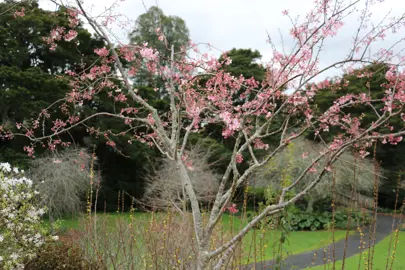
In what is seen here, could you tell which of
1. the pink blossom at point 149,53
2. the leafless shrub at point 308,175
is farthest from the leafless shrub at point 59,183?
the pink blossom at point 149,53

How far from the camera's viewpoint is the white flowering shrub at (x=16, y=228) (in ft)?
13.8

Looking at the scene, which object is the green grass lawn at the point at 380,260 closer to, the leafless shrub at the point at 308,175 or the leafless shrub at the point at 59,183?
the leafless shrub at the point at 308,175

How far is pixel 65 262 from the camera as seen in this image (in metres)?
4.59

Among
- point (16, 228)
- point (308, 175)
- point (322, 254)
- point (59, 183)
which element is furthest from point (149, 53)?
point (308, 175)

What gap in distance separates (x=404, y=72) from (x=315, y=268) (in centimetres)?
563

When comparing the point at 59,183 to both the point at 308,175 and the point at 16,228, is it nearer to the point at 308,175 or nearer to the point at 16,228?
the point at 16,228

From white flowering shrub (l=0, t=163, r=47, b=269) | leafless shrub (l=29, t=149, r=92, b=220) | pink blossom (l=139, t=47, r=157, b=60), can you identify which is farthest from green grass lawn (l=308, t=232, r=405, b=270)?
leafless shrub (l=29, t=149, r=92, b=220)

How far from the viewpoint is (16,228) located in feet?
14.3

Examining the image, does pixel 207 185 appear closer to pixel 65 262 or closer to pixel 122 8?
pixel 65 262

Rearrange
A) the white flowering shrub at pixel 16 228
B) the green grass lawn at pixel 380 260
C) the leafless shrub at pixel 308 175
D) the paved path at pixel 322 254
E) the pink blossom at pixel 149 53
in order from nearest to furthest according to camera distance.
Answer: the pink blossom at pixel 149 53 < the white flowering shrub at pixel 16 228 < the paved path at pixel 322 254 < the green grass lawn at pixel 380 260 < the leafless shrub at pixel 308 175

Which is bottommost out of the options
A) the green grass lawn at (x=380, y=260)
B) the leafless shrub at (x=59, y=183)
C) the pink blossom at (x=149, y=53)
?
the green grass lawn at (x=380, y=260)

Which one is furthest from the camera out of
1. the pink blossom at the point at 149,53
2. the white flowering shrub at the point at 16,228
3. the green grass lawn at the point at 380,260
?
the green grass lawn at the point at 380,260

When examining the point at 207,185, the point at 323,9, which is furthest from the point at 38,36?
the point at 323,9

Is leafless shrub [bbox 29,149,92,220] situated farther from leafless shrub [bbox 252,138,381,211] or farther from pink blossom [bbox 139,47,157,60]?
pink blossom [bbox 139,47,157,60]
